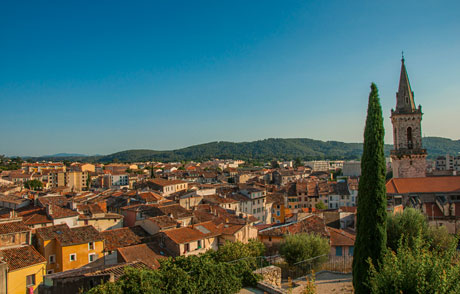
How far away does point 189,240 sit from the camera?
26.0m

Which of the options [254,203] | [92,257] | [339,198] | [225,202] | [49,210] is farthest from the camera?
[339,198]

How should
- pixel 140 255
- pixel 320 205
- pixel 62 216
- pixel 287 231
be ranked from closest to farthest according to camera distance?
pixel 140 255 < pixel 287 231 < pixel 62 216 < pixel 320 205

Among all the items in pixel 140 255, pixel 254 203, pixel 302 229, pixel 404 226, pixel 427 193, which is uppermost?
pixel 427 193

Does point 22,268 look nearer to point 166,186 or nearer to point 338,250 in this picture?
point 338,250

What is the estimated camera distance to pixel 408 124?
36.1m

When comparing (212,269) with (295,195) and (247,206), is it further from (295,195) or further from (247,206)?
(295,195)

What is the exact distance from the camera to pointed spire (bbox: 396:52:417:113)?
3597cm

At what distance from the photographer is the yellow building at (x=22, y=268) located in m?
21.4

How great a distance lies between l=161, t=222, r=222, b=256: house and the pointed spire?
2416cm

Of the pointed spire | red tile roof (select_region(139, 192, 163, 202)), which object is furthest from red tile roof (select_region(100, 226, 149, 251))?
the pointed spire

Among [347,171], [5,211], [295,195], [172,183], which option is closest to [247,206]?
[295,195]

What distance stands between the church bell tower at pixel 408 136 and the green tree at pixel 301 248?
70.7 ft

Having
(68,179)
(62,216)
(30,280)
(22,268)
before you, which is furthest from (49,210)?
(68,179)

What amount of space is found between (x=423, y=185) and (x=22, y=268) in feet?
116
